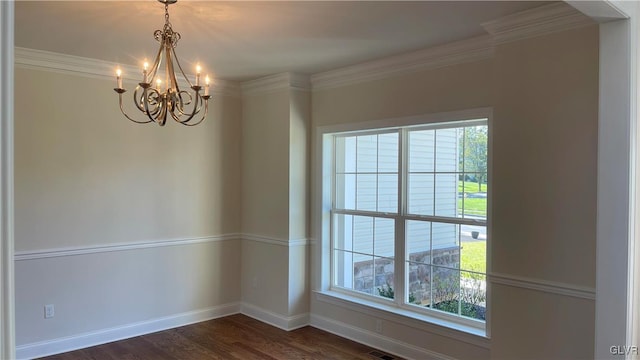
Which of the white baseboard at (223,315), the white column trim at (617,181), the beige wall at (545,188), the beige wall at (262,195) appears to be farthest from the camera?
the white baseboard at (223,315)

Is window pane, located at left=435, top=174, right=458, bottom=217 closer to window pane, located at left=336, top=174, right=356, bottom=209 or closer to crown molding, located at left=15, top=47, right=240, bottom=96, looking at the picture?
window pane, located at left=336, top=174, right=356, bottom=209

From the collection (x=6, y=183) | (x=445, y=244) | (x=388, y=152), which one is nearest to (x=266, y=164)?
(x=388, y=152)

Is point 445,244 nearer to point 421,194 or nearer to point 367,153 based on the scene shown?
point 421,194

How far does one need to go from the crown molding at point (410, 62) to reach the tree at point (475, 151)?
543 mm

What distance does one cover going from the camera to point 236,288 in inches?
202

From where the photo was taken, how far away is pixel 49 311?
3.89 meters

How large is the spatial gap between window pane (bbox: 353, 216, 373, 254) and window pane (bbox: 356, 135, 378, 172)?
1.58 feet

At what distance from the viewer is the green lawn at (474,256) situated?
137 inches

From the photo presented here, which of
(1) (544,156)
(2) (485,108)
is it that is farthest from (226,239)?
(1) (544,156)

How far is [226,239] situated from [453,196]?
8.49 feet

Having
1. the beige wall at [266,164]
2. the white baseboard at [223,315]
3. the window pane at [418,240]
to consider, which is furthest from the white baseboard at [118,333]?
the window pane at [418,240]

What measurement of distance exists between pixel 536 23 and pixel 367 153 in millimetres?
1909

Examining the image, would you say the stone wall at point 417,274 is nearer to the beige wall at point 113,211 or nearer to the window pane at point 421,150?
the window pane at point 421,150

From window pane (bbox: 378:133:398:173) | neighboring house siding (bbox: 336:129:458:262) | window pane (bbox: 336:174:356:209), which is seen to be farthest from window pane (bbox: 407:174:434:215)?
window pane (bbox: 336:174:356:209)
